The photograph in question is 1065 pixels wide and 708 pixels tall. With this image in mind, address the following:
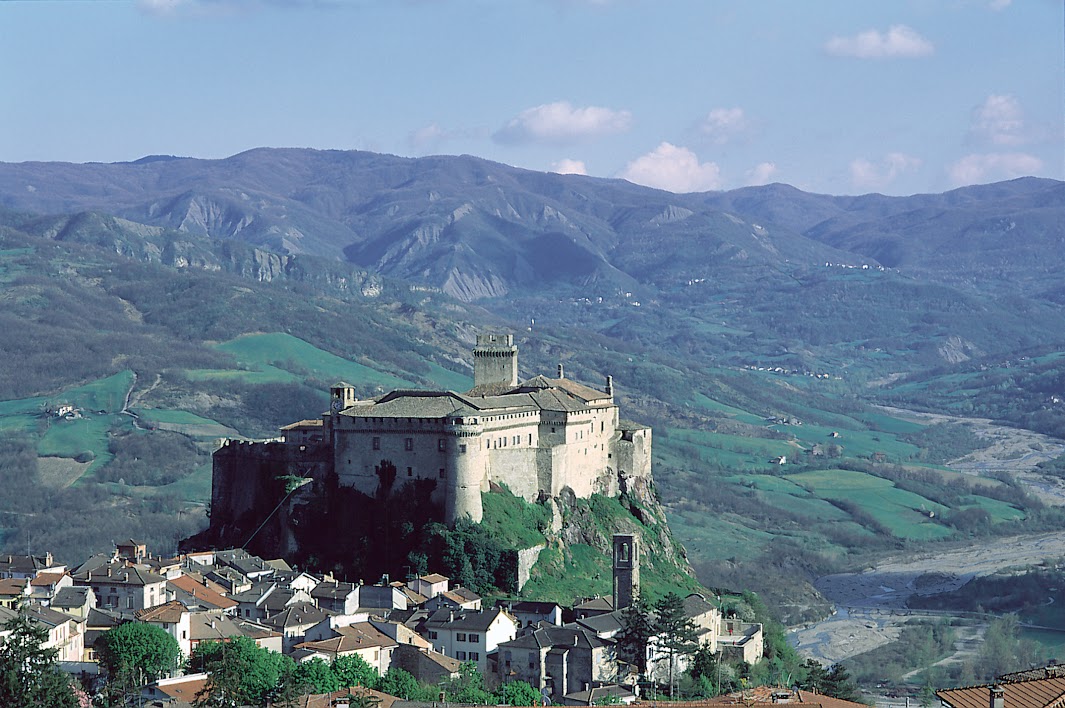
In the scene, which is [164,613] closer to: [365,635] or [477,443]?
[365,635]

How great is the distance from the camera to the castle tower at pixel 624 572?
95.4 meters

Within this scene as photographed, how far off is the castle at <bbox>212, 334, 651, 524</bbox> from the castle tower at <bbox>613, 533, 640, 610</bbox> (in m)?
8.87

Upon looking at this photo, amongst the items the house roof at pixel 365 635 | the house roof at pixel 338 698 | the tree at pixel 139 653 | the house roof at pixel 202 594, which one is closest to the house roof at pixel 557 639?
the house roof at pixel 365 635

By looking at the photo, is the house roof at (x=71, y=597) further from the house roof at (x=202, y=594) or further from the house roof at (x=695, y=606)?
the house roof at (x=695, y=606)

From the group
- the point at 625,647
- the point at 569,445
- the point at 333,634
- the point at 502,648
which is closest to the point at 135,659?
the point at 333,634

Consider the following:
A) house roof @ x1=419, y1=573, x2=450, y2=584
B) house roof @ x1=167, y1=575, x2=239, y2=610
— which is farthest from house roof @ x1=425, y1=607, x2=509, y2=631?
house roof @ x1=167, y1=575, x2=239, y2=610

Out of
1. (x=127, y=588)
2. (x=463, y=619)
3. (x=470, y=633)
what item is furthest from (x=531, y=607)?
(x=127, y=588)

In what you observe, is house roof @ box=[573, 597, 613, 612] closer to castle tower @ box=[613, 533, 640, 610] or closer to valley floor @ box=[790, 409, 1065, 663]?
castle tower @ box=[613, 533, 640, 610]

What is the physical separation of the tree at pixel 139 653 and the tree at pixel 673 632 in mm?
23569

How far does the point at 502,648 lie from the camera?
277 ft

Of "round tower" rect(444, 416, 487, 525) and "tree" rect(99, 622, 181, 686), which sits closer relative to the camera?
"tree" rect(99, 622, 181, 686)

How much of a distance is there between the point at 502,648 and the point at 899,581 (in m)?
102

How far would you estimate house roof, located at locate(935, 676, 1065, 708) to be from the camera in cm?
3678

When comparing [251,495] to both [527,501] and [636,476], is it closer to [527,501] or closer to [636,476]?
[527,501]
